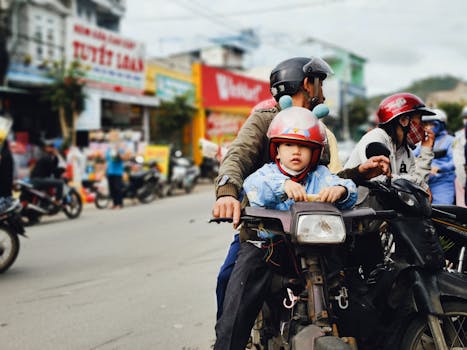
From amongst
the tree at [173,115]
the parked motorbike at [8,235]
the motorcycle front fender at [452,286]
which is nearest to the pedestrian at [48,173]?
the parked motorbike at [8,235]

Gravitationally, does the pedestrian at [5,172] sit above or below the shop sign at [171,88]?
below

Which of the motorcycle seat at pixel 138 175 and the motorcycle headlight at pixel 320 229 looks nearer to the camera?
the motorcycle headlight at pixel 320 229

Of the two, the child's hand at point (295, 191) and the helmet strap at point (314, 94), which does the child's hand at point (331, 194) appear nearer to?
the child's hand at point (295, 191)

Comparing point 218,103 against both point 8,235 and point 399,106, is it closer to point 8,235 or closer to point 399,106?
point 8,235

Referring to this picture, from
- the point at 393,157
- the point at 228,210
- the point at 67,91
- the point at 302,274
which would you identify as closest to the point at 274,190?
the point at 228,210

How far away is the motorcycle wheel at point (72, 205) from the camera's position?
12.7 metres

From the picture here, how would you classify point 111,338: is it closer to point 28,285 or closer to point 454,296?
point 28,285

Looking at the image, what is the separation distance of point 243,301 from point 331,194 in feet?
2.06

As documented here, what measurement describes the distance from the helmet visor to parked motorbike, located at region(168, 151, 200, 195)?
15867mm

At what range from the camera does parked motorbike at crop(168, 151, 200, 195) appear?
18984 millimetres

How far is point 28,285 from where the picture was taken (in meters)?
6.05

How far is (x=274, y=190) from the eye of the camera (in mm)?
2537

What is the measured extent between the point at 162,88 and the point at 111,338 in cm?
2027

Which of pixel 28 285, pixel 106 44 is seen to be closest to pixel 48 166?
pixel 28 285
